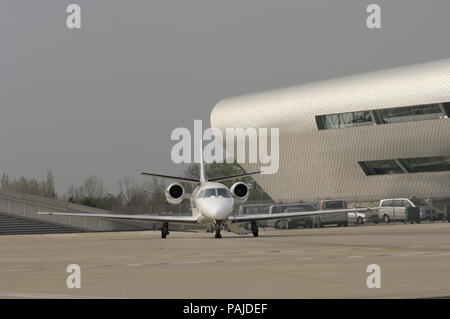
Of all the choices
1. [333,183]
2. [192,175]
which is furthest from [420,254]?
[192,175]

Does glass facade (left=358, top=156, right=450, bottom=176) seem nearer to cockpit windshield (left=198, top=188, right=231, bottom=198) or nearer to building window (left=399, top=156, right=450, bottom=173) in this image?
building window (left=399, top=156, right=450, bottom=173)

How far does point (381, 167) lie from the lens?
91750 millimetres

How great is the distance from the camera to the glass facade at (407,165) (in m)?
86.5

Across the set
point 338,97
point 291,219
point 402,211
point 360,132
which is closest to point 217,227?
point 291,219

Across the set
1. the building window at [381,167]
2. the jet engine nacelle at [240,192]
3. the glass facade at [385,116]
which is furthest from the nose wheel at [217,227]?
the building window at [381,167]

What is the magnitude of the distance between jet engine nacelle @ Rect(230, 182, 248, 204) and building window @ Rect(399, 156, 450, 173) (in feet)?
162

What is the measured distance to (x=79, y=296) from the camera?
11.9 m

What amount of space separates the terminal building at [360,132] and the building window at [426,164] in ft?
0.33

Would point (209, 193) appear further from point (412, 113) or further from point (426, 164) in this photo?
point (426, 164)

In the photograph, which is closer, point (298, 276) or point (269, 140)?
point (298, 276)

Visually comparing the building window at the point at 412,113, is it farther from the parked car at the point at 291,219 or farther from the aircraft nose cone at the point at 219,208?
the aircraft nose cone at the point at 219,208

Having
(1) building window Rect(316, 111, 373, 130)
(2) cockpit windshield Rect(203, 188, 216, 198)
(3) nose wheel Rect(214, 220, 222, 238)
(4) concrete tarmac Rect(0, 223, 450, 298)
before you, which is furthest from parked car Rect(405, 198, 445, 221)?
(4) concrete tarmac Rect(0, 223, 450, 298)

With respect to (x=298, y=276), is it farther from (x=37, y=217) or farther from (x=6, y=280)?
(x=37, y=217)
